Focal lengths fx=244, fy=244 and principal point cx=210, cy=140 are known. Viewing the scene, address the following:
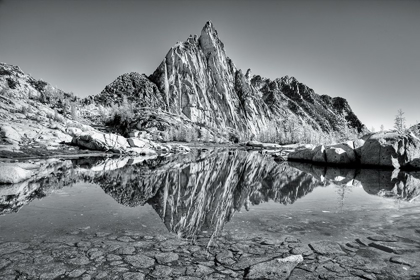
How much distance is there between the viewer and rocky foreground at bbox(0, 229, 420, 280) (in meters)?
5.11

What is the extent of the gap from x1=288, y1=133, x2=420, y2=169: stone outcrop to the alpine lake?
13991mm

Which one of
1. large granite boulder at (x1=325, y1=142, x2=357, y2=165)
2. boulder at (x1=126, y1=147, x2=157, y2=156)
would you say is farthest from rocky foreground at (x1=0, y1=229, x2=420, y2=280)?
boulder at (x1=126, y1=147, x2=157, y2=156)

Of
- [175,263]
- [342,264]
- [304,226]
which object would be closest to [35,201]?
[175,263]

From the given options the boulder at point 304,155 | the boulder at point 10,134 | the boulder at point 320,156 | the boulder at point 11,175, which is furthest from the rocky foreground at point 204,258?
the boulder at point 10,134

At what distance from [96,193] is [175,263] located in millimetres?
9154

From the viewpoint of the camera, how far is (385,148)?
2570 cm

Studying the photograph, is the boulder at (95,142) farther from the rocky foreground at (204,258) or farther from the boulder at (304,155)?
the rocky foreground at (204,258)

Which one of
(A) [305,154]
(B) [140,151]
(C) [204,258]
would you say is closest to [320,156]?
(A) [305,154]

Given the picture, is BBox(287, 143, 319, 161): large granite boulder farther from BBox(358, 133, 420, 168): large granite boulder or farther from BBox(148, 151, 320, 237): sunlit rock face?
BBox(148, 151, 320, 237): sunlit rock face

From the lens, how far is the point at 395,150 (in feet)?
82.6

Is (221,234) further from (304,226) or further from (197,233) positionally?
(304,226)

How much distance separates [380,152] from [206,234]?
26.1m

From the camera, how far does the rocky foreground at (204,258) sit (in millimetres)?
5109

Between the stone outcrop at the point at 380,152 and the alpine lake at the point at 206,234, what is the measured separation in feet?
45.9
